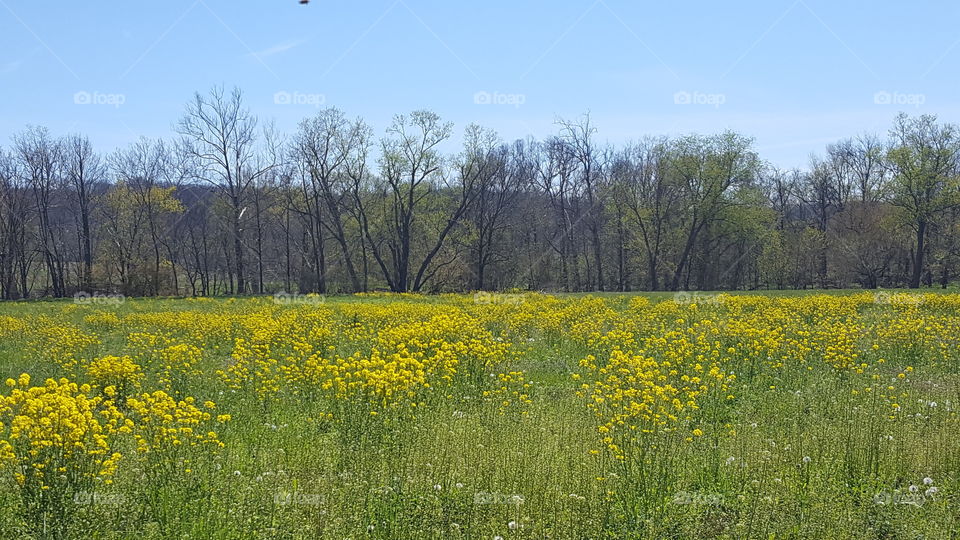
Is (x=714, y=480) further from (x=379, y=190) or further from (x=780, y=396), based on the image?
(x=379, y=190)

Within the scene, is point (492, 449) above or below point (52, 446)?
below

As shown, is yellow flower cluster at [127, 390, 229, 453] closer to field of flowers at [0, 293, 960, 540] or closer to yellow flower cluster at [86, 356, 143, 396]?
field of flowers at [0, 293, 960, 540]

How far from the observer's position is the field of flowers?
4.94 m

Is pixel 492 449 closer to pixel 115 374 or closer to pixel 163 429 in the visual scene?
pixel 163 429

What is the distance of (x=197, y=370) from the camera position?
35.8ft

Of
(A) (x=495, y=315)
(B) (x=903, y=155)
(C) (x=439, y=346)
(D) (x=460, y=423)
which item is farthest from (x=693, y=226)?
(D) (x=460, y=423)

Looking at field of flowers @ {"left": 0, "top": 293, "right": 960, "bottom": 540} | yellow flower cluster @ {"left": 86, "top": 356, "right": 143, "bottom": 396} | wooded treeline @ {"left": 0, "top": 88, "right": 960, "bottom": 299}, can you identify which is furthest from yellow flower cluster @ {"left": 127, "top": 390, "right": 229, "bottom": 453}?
wooded treeline @ {"left": 0, "top": 88, "right": 960, "bottom": 299}

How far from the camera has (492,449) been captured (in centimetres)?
659

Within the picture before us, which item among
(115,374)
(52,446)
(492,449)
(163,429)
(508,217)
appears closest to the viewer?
(52,446)

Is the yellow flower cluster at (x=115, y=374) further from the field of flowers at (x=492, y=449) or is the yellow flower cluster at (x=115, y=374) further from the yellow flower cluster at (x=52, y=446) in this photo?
the yellow flower cluster at (x=52, y=446)

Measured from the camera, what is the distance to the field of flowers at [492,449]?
4.94m

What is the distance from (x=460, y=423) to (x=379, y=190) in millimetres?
45847

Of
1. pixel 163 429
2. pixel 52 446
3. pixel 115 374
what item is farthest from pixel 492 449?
pixel 115 374

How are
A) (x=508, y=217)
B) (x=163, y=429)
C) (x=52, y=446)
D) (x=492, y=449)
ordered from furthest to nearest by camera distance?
(x=508, y=217), (x=492, y=449), (x=163, y=429), (x=52, y=446)
